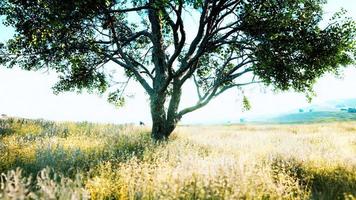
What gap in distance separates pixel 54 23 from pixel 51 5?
1062 mm

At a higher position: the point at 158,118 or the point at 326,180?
the point at 158,118

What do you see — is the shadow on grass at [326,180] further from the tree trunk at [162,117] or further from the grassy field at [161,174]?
the tree trunk at [162,117]

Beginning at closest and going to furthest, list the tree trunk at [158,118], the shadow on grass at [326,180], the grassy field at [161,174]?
the grassy field at [161,174] < the shadow on grass at [326,180] < the tree trunk at [158,118]

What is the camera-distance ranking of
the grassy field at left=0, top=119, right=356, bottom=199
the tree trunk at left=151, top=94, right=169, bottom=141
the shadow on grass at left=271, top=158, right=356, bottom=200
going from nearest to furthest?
the grassy field at left=0, top=119, right=356, bottom=199 < the shadow on grass at left=271, top=158, right=356, bottom=200 < the tree trunk at left=151, top=94, right=169, bottom=141

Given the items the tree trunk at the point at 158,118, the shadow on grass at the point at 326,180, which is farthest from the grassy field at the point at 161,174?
the tree trunk at the point at 158,118

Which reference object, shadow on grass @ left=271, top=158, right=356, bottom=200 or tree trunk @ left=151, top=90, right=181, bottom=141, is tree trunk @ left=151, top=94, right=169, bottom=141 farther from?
shadow on grass @ left=271, top=158, right=356, bottom=200

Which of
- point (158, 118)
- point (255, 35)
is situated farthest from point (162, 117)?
point (255, 35)

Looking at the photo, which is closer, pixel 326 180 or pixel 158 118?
pixel 326 180

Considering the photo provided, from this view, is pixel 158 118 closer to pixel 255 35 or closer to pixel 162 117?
pixel 162 117

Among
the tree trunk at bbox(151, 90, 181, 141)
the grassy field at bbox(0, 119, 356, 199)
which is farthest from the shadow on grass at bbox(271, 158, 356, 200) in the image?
the tree trunk at bbox(151, 90, 181, 141)

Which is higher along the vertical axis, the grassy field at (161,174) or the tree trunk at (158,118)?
the tree trunk at (158,118)

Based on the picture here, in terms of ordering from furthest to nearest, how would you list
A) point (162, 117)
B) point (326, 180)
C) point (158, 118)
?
point (162, 117) → point (158, 118) → point (326, 180)

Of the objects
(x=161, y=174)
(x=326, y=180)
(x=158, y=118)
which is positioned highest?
(x=158, y=118)

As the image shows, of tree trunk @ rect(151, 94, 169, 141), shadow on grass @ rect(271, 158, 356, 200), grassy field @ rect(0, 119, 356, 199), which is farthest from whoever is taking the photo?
tree trunk @ rect(151, 94, 169, 141)
